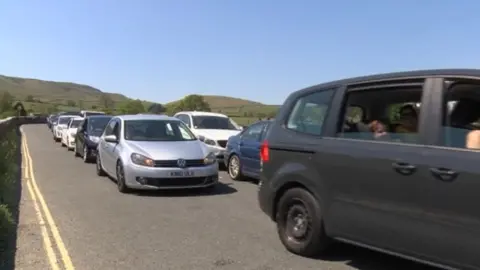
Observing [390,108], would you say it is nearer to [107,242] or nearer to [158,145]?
[107,242]

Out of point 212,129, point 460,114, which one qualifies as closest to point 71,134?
point 212,129

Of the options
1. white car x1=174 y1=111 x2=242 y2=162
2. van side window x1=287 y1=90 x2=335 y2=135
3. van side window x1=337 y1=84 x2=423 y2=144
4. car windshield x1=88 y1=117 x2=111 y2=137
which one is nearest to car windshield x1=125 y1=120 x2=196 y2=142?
white car x1=174 y1=111 x2=242 y2=162

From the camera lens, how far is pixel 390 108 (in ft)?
17.6

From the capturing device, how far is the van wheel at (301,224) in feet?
19.1

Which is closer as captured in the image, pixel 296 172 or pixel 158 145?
pixel 296 172

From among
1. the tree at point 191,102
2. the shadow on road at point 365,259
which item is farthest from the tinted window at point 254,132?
the tree at point 191,102

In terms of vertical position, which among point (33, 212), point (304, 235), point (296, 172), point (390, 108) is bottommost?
point (33, 212)

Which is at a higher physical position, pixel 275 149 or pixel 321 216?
pixel 275 149

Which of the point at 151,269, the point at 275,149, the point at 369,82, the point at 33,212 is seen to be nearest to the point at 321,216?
the point at 275,149

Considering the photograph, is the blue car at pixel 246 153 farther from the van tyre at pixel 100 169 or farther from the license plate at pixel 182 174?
the van tyre at pixel 100 169

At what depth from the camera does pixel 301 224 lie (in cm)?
611

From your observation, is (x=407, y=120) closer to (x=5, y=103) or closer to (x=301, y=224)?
(x=301, y=224)

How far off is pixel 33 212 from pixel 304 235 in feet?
15.9

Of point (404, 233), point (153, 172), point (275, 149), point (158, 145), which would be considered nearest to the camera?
point (404, 233)
